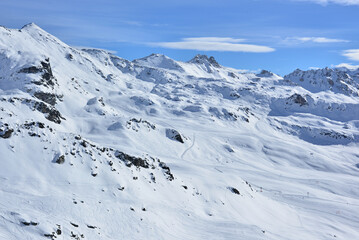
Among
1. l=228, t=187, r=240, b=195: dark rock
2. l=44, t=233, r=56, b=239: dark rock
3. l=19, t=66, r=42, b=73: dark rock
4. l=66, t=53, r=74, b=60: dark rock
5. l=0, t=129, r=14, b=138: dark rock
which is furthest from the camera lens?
l=66, t=53, r=74, b=60: dark rock

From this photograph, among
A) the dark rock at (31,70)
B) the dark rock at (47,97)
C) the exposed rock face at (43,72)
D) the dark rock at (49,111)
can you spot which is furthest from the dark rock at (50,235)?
the dark rock at (31,70)

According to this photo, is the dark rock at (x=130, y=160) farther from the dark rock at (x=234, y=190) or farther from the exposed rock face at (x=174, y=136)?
the exposed rock face at (x=174, y=136)

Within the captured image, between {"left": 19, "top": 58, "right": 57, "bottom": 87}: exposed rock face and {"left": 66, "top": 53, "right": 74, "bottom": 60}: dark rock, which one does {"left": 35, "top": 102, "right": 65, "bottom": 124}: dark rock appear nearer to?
{"left": 19, "top": 58, "right": 57, "bottom": 87}: exposed rock face

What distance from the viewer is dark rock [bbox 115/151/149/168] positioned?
3694 centimetres

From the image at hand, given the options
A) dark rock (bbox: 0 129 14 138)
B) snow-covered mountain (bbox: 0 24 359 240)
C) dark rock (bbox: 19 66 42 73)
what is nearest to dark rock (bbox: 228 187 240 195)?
snow-covered mountain (bbox: 0 24 359 240)

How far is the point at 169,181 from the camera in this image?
38.1 m

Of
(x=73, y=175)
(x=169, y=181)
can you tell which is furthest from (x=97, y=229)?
(x=169, y=181)

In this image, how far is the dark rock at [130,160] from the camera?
36938 millimetres

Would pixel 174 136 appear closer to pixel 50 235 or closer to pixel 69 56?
pixel 50 235

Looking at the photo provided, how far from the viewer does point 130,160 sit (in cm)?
3766

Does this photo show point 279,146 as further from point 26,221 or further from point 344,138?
point 26,221

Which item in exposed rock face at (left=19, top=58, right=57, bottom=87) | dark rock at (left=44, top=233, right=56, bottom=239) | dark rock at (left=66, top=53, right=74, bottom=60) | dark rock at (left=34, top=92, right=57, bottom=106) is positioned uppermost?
dark rock at (left=66, top=53, right=74, bottom=60)

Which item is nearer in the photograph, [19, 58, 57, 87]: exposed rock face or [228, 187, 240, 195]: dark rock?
[228, 187, 240, 195]: dark rock

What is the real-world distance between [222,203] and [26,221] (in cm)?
2552
